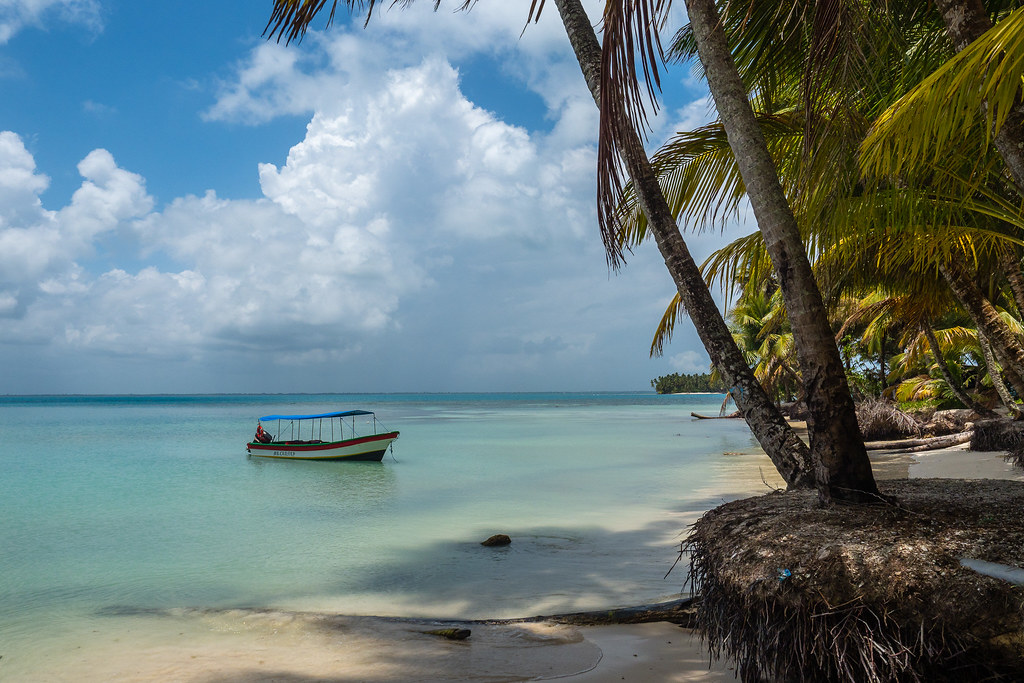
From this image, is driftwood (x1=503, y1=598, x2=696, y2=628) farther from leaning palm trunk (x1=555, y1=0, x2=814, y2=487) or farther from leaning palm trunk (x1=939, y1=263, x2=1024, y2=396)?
leaning palm trunk (x1=939, y1=263, x2=1024, y2=396)

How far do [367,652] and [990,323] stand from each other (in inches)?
298

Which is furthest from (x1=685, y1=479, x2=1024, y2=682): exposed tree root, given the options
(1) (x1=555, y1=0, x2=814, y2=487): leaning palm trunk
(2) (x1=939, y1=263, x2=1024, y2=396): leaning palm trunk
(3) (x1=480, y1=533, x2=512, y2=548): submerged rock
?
(3) (x1=480, y1=533, x2=512, y2=548): submerged rock

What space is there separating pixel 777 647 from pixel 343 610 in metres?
5.05

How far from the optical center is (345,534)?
10.4 m

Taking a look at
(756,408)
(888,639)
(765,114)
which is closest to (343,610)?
(756,408)

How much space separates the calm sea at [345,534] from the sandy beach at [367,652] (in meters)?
0.44

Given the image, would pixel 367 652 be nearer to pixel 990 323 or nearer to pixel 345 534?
pixel 345 534

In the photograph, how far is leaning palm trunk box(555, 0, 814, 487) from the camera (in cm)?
402

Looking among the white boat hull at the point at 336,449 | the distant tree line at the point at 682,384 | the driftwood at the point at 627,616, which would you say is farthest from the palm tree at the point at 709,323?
the distant tree line at the point at 682,384

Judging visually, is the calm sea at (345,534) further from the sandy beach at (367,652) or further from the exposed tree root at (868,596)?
the exposed tree root at (868,596)

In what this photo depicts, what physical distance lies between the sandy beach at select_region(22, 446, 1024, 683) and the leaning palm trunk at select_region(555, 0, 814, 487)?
1.36 metres

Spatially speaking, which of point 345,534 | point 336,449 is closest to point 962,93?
point 345,534

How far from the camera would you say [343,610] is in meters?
6.50

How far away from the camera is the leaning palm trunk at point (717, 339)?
402 cm
